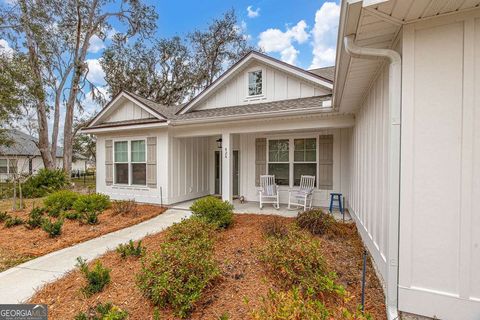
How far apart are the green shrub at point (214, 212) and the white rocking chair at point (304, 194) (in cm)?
255

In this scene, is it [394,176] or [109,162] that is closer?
[394,176]

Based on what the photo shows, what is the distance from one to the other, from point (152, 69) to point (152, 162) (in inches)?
625

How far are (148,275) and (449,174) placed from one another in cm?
336

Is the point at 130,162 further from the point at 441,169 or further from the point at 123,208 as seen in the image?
the point at 441,169

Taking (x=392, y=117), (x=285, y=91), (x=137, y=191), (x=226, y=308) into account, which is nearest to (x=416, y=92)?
(x=392, y=117)

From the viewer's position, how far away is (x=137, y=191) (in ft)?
29.7

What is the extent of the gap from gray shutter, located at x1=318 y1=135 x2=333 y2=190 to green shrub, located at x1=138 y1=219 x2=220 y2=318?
531 centimetres

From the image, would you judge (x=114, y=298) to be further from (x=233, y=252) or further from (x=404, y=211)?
(x=404, y=211)

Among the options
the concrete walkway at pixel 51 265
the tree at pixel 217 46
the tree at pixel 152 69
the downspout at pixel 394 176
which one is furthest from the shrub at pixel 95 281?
the tree at pixel 152 69

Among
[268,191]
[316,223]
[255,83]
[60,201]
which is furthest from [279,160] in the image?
[60,201]

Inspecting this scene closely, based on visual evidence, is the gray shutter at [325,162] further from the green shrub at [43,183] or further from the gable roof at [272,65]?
the green shrub at [43,183]

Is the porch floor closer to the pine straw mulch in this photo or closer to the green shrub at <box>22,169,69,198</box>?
the pine straw mulch

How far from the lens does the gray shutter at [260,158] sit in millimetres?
8469

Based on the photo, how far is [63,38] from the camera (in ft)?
54.1
